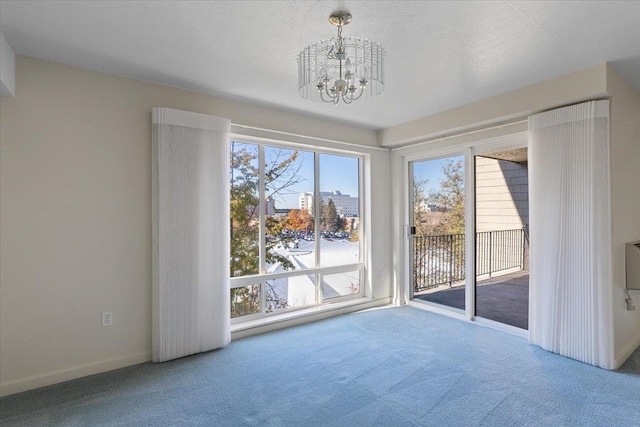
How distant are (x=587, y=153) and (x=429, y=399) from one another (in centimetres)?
242

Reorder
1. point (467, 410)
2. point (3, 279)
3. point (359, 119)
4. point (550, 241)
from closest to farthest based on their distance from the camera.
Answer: point (467, 410)
point (3, 279)
point (550, 241)
point (359, 119)

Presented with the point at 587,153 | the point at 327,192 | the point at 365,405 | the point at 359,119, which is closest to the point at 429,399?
the point at 365,405

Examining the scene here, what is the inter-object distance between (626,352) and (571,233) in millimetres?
1204

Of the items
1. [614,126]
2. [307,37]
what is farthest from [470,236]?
[307,37]

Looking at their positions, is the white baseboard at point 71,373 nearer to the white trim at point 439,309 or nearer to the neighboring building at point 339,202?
the neighboring building at point 339,202

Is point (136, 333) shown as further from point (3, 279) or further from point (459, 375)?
point (459, 375)

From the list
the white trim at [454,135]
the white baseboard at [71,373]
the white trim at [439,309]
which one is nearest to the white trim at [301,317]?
the white trim at [439,309]

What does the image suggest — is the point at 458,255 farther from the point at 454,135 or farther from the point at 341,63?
the point at 341,63

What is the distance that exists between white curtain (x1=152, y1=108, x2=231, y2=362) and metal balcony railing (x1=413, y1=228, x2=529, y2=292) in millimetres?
2684

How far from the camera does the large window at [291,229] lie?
3.72 metres

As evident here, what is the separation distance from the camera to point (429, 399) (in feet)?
7.66

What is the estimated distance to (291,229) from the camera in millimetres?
4070

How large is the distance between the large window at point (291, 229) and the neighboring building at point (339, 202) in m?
0.01

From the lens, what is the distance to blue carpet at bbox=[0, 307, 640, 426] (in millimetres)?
2131
